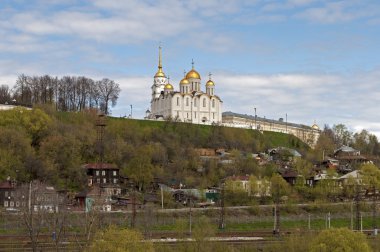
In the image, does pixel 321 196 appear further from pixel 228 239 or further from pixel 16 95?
pixel 16 95

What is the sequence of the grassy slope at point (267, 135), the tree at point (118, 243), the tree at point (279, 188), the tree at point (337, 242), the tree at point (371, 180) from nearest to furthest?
1. the tree at point (118, 243)
2. the tree at point (337, 242)
3. the tree at point (279, 188)
4. the tree at point (371, 180)
5. the grassy slope at point (267, 135)

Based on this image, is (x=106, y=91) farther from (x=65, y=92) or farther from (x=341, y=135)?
(x=341, y=135)

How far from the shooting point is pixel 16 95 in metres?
86.2

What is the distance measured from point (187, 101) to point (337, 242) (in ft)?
210

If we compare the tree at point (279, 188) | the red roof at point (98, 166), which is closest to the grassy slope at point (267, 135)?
the red roof at point (98, 166)

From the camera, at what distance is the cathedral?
87.6m

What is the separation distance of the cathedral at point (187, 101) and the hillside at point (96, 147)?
732cm

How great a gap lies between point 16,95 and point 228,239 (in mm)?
58199

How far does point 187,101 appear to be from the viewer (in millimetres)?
88312

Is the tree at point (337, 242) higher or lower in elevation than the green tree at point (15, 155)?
lower

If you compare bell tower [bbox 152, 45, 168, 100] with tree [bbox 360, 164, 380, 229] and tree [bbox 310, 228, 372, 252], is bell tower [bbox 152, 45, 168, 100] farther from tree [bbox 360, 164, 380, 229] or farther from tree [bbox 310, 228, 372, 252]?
tree [bbox 310, 228, 372, 252]

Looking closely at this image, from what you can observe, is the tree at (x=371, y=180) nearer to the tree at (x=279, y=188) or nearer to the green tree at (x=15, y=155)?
the tree at (x=279, y=188)

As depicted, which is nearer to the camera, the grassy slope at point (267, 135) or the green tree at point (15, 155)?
the green tree at point (15, 155)

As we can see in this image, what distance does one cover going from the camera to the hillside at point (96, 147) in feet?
176
